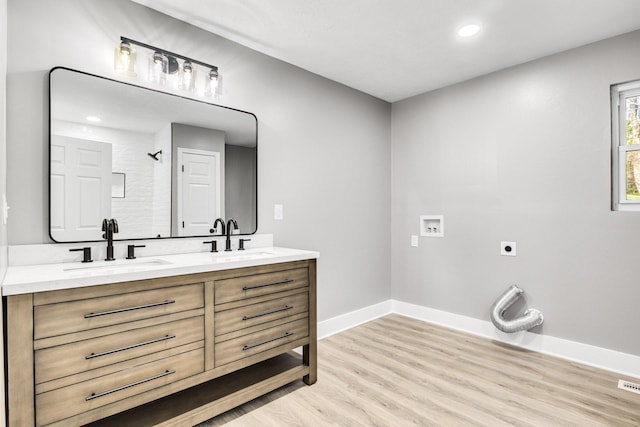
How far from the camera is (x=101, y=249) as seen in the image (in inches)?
77.0

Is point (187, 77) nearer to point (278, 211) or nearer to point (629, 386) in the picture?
point (278, 211)

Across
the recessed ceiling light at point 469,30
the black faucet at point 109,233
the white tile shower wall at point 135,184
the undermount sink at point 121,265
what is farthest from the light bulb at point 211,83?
the recessed ceiling light at point 469,30

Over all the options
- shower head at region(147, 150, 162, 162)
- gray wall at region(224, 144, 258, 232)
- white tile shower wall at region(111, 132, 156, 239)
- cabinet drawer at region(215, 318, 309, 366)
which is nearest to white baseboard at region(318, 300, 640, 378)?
cabinet drawer at region(215, 318, 309, 366)

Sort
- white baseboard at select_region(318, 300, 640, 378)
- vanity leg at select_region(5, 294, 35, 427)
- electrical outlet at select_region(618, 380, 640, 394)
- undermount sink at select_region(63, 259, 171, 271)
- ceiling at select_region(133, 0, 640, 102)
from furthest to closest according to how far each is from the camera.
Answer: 1. white baseboard at select_region(318, 300, 640, 378)
2. electrical outlet at select_region(618, 380, 640, 394)
3. ceiling at select_region(133, 0, 640, 102)
4. undermount sink at select_region(63, 259, 171, 271)
5. vanity leg at select_region(5, 294, 35, 427)

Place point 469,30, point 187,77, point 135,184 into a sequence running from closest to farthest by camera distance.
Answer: point 135,184
point 187,77
point 469,30

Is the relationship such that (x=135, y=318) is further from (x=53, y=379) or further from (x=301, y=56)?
(x=301, y=56)

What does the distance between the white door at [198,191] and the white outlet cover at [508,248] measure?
2.52 m

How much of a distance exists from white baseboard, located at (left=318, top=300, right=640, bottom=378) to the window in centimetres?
112

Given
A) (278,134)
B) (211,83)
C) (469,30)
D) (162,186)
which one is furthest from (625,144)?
(162,186)

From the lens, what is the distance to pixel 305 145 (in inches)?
121

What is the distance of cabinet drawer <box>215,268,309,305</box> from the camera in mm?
1855

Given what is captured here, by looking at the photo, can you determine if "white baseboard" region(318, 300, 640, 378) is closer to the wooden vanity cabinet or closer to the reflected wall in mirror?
the wooden vanity cabinet

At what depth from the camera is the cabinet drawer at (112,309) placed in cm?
134

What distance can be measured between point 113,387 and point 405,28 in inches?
108
